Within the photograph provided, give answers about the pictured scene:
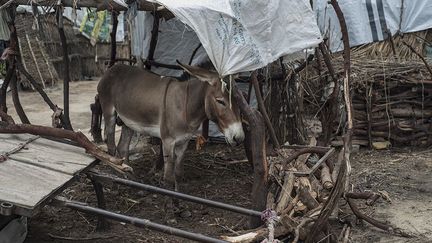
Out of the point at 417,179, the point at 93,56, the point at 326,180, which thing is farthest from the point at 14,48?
the point at 93,56

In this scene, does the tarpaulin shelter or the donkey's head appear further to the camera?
the donkey's head

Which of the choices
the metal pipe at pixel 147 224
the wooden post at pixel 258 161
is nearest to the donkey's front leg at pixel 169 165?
the wooden post at pixel 258 161

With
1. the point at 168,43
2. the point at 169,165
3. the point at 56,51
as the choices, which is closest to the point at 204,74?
the point at 169,165

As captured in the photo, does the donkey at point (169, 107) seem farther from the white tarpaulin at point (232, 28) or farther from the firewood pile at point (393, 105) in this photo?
the firewood pile at point (393, 105)

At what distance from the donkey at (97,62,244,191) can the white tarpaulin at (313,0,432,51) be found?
13.2 ft

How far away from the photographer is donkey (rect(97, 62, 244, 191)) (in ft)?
15.6

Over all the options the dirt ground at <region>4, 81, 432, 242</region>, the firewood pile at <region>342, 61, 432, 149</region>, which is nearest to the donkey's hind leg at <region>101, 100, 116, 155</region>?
the dirt ground at <region>4, 81, 432, 242</region>

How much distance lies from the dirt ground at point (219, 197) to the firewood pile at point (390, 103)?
0.28 m

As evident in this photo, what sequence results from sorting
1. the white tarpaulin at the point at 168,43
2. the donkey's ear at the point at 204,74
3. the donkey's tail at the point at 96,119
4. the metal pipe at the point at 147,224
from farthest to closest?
the white tarpaulin at the point at 168,43, the donkey's tail at the point at 96,119, the donkey's ear at the point at 204,74, the metal pipe at the point at 147,224

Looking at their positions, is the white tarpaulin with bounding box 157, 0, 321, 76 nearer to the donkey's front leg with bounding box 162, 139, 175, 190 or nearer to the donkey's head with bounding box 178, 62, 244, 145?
the donkey's head with bounding box 178, 62, 244, 145

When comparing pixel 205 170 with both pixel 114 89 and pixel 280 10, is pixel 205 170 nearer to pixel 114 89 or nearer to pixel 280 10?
pixel 114 89

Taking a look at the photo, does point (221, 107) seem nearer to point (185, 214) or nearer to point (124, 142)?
point (185, 214)

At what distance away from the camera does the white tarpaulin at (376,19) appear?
8.52m

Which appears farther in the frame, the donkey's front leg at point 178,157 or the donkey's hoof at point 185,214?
the donkey's front leg at point 178,157
